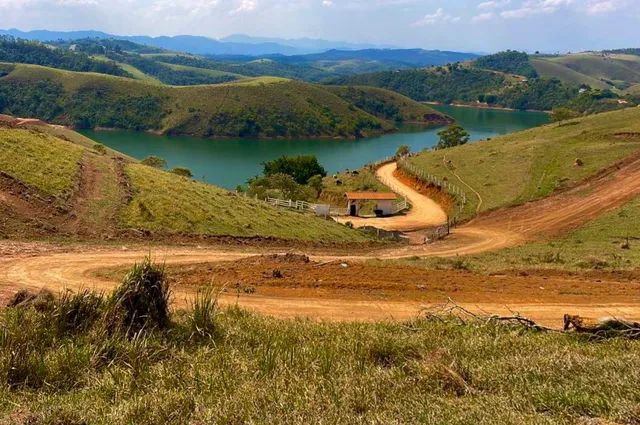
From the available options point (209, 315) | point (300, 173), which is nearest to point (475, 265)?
point (209, 315)

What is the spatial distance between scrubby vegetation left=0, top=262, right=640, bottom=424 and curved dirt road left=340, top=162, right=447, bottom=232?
38.0 meters

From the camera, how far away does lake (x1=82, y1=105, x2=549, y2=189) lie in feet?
394

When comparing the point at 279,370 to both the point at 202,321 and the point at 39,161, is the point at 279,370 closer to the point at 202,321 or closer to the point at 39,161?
the point at 202,321

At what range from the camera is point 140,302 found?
9484 mm

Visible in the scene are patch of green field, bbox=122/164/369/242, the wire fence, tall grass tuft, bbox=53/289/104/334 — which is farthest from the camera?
the wire fence

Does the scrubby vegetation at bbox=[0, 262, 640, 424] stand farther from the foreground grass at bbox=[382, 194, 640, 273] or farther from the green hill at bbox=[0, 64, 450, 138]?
the green hill at bbox=[0, 64, 450, 138]

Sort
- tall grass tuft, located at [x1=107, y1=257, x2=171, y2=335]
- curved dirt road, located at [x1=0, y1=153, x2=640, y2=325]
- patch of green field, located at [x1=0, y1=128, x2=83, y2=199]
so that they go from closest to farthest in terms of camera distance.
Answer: tall grass tuft, located at [x1=107, y1=257, x2=171, y2=335] < curved dirt road, located at [x1=0, y1=153, x2=640, y2=325] < patch of green field, located at [x1=0, y1=128, x2=83, y2=199]

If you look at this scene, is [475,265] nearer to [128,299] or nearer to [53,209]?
[128,299]

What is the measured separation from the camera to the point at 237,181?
104 metres

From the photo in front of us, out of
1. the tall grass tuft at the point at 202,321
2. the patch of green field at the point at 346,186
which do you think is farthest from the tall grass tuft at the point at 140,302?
the patch of green field at the point at 346,186

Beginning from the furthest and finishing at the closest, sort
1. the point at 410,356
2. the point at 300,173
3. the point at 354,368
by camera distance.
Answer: the point at 300,173 → the point at 410,356 → the point at 354,368

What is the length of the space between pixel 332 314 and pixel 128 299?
598cm

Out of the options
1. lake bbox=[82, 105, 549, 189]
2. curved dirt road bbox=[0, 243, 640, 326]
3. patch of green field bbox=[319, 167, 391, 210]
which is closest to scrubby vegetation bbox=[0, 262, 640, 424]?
curved dirt road bbox=[0, 243, 640, 326]

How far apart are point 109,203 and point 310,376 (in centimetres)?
2343
